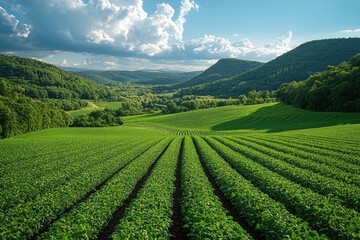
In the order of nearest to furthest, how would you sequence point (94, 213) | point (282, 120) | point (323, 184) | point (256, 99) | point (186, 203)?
point (94, 213)
point (186, 203)
point (323, 184)
point (282, 120)
point (256, 99)

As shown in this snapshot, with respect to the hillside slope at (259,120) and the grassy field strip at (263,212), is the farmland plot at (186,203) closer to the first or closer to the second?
the grassy field strip at (263,212)

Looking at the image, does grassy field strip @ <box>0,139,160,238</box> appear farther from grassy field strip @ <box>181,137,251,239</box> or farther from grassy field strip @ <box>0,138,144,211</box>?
grassy field strip @ <box>181,137,251,239</box>

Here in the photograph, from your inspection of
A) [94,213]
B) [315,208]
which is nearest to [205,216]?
[315,208]

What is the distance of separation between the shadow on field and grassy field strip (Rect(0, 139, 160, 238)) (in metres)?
60.9

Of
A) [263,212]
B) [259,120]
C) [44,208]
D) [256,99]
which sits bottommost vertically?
[259,120]

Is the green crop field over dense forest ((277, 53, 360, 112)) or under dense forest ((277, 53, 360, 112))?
under

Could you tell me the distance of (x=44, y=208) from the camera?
1546 cm

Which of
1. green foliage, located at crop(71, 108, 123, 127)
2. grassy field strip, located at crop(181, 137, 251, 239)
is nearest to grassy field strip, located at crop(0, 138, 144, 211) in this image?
grassy field strip, located at crop(181, 137, 251, 239)

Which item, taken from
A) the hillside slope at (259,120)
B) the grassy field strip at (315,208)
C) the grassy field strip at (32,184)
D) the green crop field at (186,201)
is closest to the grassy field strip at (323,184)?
the green crop field at (186,201)

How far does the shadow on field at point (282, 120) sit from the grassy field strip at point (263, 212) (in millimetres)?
56582

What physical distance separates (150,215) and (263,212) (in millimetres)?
5869

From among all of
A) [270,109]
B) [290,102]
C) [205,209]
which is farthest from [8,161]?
[290,102]

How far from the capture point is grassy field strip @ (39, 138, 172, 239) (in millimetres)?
12016

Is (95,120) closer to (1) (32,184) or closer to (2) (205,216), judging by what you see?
(1) (32,184)
